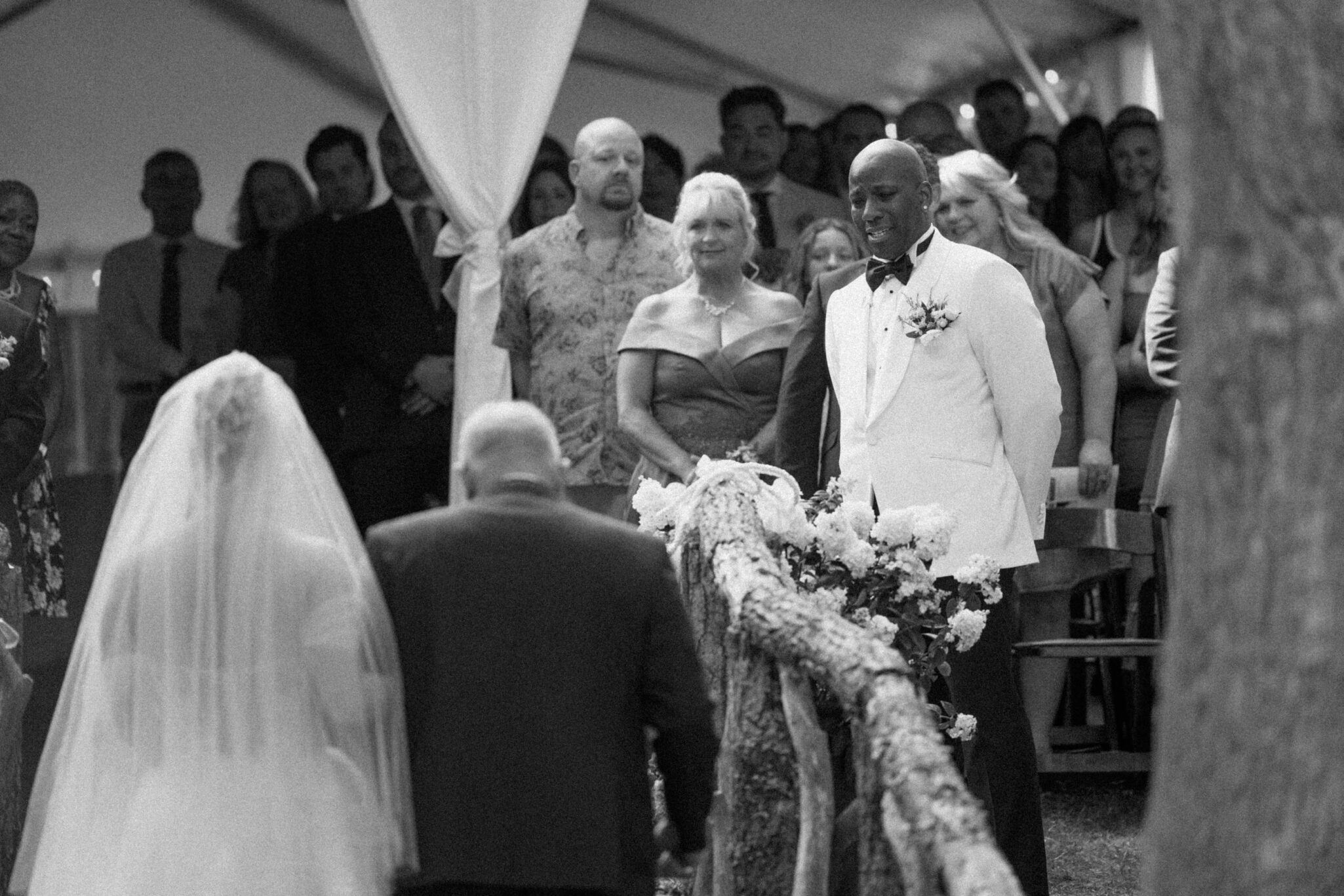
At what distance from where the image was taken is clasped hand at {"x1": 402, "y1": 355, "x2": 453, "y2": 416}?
1167 cm

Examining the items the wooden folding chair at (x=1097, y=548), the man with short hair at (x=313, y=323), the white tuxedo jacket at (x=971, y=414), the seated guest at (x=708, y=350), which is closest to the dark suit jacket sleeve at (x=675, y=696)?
the white tuxedo jacket at (x=971, y=414)

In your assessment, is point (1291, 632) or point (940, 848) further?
point (940, 848)

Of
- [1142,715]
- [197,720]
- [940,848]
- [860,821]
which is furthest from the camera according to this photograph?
[1142,715]

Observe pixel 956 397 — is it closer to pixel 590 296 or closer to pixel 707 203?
pixel 707 203

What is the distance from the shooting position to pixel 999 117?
42.7 feet

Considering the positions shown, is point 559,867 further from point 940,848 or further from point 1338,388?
point 1338,388

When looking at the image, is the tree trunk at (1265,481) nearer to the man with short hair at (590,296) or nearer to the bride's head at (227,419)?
the bride's head at (227,419)

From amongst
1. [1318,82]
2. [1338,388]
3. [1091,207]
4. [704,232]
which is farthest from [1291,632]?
[1091,207]

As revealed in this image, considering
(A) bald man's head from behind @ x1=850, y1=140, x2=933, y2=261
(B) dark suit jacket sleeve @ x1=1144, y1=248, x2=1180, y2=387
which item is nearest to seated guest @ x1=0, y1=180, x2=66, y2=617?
(A) bald man's head from behind @ x1=850, y1=140, x2=933, y2=261

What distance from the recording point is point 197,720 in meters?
5.63

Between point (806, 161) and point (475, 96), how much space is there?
92.9 inches

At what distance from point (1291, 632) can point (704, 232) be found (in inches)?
203

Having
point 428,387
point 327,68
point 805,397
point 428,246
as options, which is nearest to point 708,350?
point 805,397

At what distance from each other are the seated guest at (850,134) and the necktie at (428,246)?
1.86 meters
